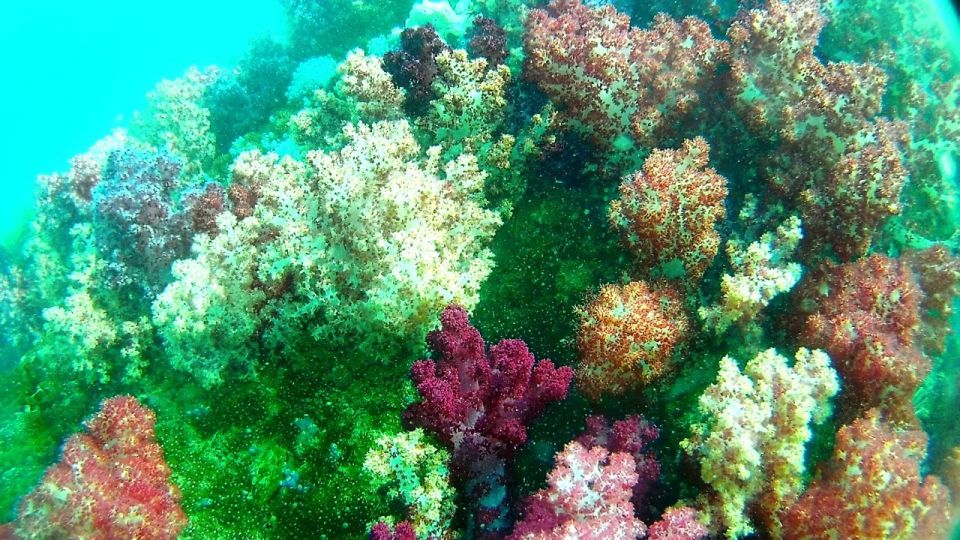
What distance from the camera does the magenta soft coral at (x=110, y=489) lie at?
15.2ft

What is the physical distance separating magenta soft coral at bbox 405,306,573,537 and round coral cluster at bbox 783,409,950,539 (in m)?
2.16

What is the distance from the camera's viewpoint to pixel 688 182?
5.53 m

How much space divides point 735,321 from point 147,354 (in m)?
7.06

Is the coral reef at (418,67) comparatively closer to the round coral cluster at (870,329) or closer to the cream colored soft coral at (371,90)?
the cream colored soft coral at (371,90)

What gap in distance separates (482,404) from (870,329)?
3.73 m

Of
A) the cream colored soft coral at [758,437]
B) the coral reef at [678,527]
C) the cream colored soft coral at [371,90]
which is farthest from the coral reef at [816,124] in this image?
the cream colored soft coral at [371,90]

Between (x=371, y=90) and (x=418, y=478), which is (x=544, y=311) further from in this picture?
(x=371, y=90)

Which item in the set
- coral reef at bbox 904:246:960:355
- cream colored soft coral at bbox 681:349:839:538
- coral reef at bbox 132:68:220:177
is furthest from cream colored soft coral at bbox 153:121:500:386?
coral reef at bbox 132:68:220:177

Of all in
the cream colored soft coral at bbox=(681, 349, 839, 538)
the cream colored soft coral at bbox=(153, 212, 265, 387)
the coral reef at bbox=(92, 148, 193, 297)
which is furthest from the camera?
the coral reef at bbox=(92, 148, 193, 297)

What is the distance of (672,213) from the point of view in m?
5.52

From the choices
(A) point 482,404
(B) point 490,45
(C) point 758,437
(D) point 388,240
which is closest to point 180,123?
(B) point 490,45

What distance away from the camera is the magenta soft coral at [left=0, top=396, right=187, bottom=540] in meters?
4.62

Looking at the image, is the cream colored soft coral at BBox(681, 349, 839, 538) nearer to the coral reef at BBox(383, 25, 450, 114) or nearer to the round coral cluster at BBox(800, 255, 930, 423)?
the round coral cluster at BBox(800, 255, 930, 423)

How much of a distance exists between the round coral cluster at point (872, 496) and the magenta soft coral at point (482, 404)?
7.10ft
